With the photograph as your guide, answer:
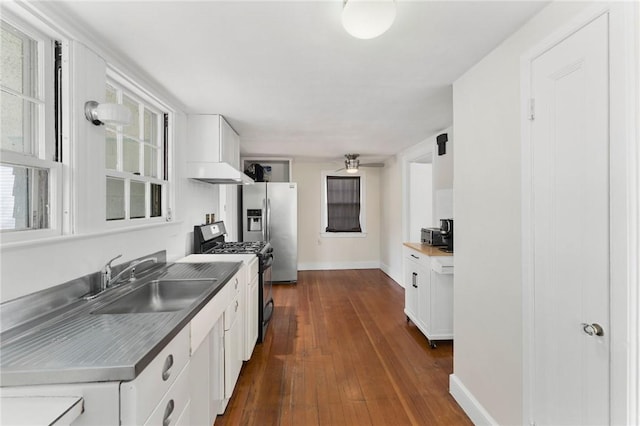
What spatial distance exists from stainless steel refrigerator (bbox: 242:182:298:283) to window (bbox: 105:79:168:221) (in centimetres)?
253

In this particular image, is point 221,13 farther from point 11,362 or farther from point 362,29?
point 11,362

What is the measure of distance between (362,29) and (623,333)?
153 cm

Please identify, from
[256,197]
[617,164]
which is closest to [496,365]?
[617,164]

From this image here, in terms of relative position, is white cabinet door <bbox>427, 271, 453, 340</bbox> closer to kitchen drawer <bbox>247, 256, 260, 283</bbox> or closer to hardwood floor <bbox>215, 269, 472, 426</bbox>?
hardwood floor <bbox>215, 269, 472, 426</bbox>

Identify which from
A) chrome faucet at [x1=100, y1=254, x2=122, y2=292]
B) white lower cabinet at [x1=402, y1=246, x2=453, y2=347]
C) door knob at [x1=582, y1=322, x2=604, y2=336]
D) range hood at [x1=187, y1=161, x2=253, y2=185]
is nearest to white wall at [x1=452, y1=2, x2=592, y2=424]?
door knob at [x1=582, y1=322, x2=604, y2=336]

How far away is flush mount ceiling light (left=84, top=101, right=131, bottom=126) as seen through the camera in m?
1.47

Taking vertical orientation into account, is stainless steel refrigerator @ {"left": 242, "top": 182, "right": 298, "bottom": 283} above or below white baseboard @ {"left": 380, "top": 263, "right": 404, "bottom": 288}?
above

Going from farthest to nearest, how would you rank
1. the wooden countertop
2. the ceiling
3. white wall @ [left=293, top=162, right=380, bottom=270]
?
white wall @ [left=293, top=162, right=380, bottom=270], the wooden countertop, the ceiling

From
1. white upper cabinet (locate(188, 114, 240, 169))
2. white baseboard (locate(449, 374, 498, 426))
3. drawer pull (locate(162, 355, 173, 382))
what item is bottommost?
white baseboard (locate(449, 374, 498, 426))

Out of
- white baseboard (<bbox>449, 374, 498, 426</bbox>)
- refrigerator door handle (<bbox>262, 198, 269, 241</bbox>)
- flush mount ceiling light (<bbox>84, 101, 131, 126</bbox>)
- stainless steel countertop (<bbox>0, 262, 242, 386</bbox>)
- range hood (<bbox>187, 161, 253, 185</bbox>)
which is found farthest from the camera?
refrigerator door handle (<bbox>262, 198, 269, 241</bbox>)

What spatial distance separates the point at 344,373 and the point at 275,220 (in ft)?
10.2

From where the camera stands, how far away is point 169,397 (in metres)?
1.08

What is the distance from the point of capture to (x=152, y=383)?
3.17 ft

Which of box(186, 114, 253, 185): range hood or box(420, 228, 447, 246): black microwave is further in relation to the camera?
box(420, 228, 447, 246): black microwave
